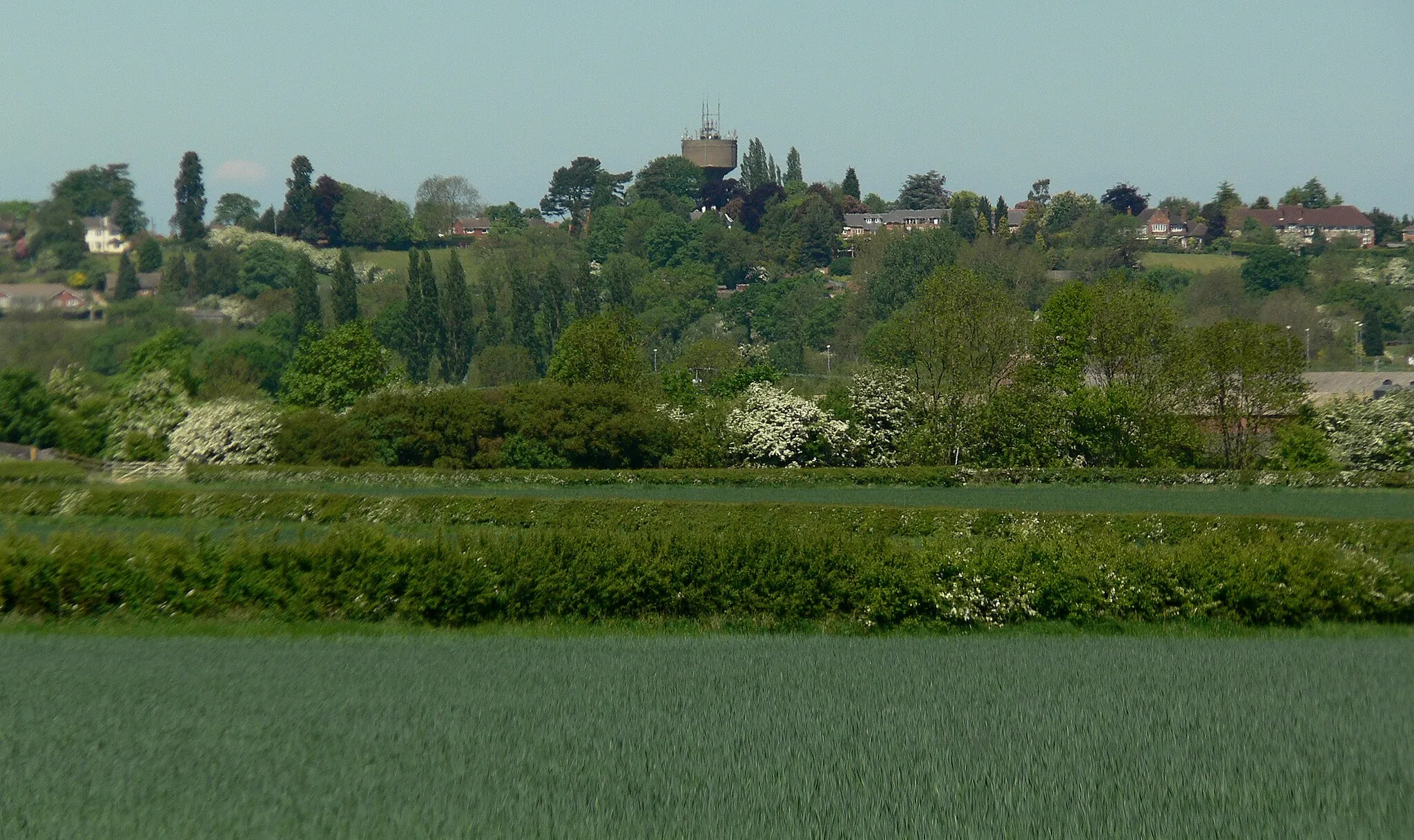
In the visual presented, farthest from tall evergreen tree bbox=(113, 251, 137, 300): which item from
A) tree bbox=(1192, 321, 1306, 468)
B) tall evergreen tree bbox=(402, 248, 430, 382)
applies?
tree bbox=(1192, 321, 1306, 468)

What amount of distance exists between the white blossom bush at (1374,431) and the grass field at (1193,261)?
114069mm

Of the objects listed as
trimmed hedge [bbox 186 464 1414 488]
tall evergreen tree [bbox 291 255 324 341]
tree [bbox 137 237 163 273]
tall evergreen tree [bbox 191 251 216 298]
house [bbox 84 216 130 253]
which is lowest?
trimmed hedge [bbox 186 464 1414 488]

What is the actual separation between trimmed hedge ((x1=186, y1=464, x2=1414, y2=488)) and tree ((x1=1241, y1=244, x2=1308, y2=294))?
344ft

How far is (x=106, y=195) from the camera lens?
169 metres

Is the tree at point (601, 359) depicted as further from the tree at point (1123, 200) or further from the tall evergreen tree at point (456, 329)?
the tree at point (1123, 200)

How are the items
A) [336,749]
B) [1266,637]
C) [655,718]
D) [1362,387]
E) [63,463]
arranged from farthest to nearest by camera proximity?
[1362,387] < [63,463] < [1266,637] < [655,718] < [336,749]

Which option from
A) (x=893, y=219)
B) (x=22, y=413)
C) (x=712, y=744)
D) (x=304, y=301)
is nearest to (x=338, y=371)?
(x=22, y=413)

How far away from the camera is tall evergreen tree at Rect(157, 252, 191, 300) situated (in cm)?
13725

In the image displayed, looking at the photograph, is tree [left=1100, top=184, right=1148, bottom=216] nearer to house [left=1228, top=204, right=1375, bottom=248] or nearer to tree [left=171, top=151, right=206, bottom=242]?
house [left=1228, top=204, right=1375, bottom=248]

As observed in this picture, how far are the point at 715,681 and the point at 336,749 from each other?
13.2 feet

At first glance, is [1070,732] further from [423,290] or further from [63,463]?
[423,290]

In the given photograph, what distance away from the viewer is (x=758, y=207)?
189250 millimetres

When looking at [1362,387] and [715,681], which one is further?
[1362,387]

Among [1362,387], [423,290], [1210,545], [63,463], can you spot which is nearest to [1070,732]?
[1210,545]
